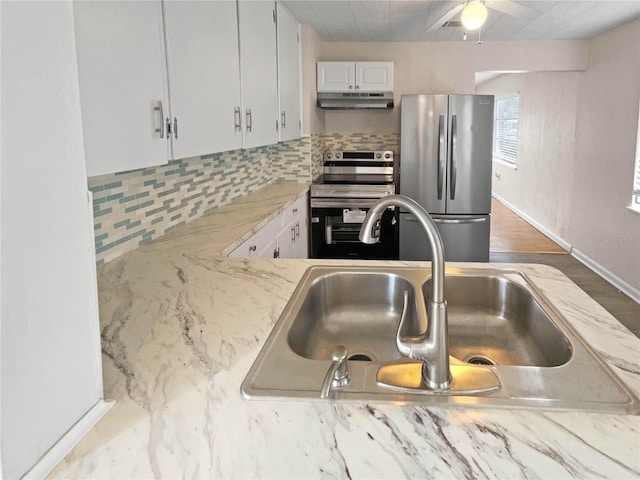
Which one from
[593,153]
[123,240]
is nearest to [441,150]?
[593,153]

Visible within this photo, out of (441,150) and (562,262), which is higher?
(441,150)

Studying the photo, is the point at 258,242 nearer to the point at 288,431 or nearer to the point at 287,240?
the point at 287,240

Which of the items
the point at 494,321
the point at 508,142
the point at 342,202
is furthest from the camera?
the point at 508,142

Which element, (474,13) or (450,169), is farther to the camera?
(450,169)

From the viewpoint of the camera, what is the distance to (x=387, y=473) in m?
0.73

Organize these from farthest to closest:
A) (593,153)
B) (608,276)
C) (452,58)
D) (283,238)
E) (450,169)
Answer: (452,58), (593,153), (608,276), (450,169), (283,238)

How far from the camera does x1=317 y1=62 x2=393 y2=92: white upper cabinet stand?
4.79m

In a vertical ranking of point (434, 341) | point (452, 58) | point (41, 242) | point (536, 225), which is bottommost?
point (536, 225)

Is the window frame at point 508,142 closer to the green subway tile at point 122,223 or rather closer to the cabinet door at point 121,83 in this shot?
the green subway tile at point 122,223

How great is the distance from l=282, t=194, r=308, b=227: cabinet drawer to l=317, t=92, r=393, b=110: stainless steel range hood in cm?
103

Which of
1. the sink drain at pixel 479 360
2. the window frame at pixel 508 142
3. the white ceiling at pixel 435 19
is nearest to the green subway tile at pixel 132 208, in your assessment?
the sink drain at pixel 479 360

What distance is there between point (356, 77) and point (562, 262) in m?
2.78

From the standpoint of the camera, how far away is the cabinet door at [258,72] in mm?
2734

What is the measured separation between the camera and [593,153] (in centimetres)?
502
